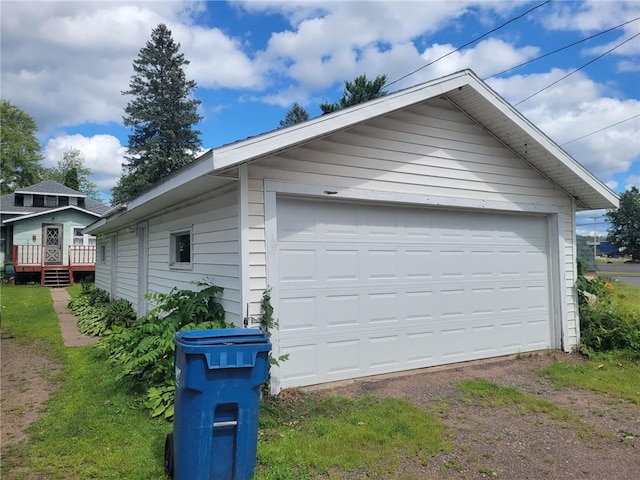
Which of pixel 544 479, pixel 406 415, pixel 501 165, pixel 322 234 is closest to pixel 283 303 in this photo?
pixel 322 234

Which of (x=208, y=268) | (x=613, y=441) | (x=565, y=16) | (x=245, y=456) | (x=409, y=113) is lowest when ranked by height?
(x=613, y=441)

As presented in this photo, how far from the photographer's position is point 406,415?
14.6 feet

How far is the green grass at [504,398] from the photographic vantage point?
187 inches

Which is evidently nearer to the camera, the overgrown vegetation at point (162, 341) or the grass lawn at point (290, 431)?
the grass lawn at point (290, 431)

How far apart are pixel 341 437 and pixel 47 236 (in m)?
27.3

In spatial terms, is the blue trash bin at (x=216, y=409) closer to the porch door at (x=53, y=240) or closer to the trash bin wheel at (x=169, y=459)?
the trash bin wheel at (x=169, y=459)

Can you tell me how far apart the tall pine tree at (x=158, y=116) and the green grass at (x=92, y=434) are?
27.7 m

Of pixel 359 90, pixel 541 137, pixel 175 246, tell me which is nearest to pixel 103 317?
pixel 175 246

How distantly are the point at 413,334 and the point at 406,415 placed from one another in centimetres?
185

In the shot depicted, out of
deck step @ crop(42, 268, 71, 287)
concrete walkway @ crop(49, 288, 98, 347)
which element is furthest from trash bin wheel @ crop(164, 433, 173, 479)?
deck step @ crop(42, 268, 71, 287)

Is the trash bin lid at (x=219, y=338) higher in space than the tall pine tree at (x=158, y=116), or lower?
lower

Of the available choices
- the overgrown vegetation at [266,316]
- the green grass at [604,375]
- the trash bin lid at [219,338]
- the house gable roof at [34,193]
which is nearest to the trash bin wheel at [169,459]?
the trash bin lid at [219,338]

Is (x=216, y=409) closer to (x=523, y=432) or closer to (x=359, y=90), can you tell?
(x=523, y=432)

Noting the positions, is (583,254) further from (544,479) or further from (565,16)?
(544,479)
